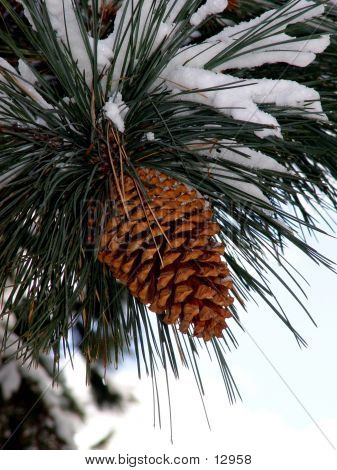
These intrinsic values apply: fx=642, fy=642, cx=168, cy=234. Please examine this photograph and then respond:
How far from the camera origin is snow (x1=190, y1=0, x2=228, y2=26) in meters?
1.04

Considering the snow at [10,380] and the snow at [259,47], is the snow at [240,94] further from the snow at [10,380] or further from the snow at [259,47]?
the snow at [10,380]

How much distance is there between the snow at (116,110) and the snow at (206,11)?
0.17 meters

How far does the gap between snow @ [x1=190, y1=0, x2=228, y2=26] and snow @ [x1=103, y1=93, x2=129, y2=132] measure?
17cm

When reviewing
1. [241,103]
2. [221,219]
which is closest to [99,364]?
[221,219]

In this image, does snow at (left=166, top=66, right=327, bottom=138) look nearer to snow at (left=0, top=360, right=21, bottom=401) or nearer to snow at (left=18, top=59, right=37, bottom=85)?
snow at (left=18, top=59, right=37, bottom=85)

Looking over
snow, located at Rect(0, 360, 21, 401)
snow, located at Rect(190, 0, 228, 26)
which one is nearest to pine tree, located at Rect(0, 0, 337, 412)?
snow, located at Rect(190, 0, 228, 26)

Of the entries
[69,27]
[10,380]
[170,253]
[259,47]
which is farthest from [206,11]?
[10,380]

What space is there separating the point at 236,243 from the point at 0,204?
1.45ft

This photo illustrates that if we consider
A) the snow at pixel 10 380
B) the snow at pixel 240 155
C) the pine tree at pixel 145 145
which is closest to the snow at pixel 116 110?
the pine tree at pixel 145 145

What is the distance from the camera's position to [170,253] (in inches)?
40.1

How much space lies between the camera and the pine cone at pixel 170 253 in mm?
1015

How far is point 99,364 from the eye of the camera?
2.21m

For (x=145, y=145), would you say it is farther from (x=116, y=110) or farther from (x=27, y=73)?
(x=27, y=73)

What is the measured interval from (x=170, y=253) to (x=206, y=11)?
0.40 meters
